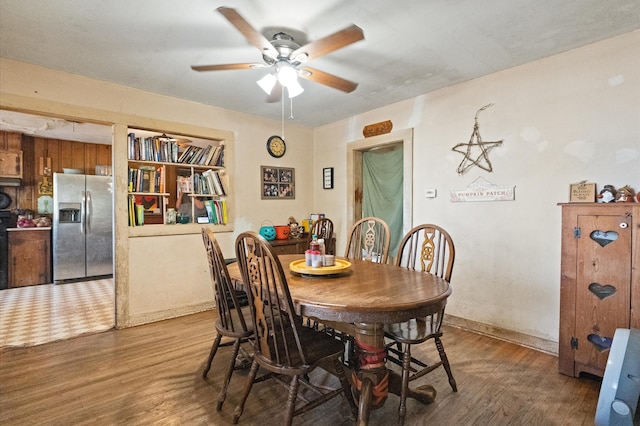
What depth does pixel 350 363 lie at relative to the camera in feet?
6.62

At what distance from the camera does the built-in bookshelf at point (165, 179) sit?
330 cm

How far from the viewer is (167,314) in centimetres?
339

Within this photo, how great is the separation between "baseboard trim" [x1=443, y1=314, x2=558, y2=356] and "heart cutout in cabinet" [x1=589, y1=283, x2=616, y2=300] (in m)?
0.66

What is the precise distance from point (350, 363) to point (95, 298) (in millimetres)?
3794

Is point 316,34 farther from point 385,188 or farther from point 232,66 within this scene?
point 385,188

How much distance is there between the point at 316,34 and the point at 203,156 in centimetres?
214

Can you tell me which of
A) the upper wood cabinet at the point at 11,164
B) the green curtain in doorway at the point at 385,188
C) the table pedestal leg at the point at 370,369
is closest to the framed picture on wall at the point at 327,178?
the green curtain in doorway at the point at 385,188

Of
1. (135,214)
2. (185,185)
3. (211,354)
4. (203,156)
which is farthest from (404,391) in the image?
(203,156)

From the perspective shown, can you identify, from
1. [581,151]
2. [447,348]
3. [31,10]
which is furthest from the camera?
[447,348]

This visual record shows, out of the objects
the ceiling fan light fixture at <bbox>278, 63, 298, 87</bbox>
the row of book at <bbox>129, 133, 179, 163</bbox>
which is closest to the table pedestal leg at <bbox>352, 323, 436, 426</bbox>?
the ceiling fan light fixture at <bbox>278, 63, 298, 87</bbox>

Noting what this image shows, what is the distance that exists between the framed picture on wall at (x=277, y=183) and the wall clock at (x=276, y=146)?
192mm

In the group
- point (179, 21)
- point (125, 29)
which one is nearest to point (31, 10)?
point (125, 29)

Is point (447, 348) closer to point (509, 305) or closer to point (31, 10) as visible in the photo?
point (509, 305)

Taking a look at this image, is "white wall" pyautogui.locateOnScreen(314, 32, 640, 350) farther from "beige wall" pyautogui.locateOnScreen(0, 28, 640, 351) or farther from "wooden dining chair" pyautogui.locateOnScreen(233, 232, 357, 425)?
"wooden dining chair" pyautogui.locateOnScreen(233, 232, 357, 425)
